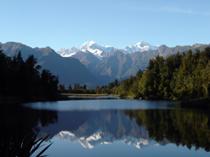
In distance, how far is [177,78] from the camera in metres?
160

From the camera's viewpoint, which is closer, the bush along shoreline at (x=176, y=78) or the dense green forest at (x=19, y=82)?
the dense green forest at (x=19, y=82)

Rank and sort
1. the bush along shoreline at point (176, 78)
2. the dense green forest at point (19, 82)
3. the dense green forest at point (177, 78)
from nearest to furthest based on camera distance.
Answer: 1. the dense green forest at point (19, 82)
2. the dense green forest at point (177, 78)
3. the bush along shoreline at point (176, 78)

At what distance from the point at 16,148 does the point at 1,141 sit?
21.3 inches

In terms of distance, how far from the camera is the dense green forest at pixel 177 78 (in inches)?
5392

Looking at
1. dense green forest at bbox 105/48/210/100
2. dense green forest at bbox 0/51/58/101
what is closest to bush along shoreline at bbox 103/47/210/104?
dense green forest at bbox 105/48/210/100

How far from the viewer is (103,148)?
32.6 metres

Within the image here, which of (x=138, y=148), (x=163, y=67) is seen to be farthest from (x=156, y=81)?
(x=138, y=148)

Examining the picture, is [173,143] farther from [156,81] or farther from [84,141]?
[156,81]

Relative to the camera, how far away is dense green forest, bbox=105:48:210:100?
137m

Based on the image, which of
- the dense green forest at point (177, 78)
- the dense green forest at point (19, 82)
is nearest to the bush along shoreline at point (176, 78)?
the dense green forest at point (177, 78)

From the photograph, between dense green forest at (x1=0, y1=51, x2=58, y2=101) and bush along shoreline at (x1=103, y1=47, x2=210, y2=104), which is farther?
bush along shoreline at (x1=103, y1=47, x2=210, y2=104)

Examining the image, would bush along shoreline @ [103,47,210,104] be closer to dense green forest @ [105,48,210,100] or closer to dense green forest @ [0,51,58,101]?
dense green forest @ [105,48,210,100]

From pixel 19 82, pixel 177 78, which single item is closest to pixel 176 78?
pixel 177 78

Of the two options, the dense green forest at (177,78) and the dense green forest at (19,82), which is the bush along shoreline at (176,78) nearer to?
the dense green forest at (177,78)
